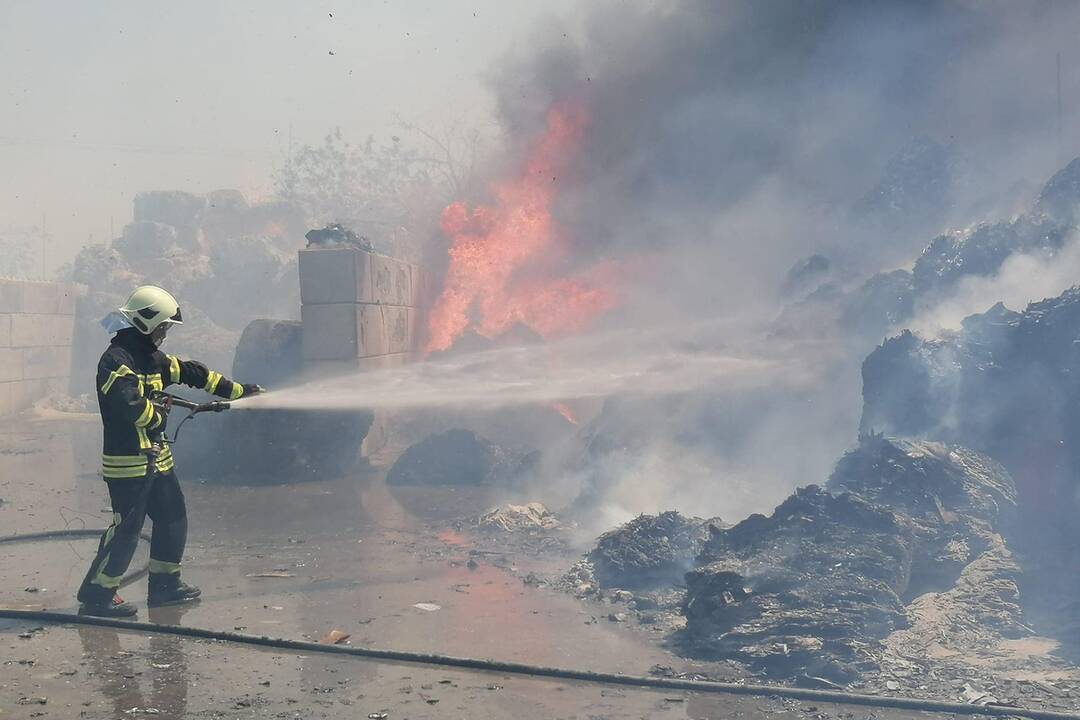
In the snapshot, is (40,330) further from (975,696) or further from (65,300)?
(975,696)

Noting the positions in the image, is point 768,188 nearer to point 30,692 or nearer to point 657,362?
point 657,362

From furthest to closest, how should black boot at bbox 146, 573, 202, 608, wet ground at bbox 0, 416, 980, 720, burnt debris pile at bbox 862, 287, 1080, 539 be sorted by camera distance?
1. burnt debris pile at bbox 862, 287, 1080, 539
2. black boot at bbox 146, 573, 202, 608
3. wet ground at bbox 0, 416, 980, 720

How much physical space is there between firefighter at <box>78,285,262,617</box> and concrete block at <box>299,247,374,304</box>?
27.6 feet

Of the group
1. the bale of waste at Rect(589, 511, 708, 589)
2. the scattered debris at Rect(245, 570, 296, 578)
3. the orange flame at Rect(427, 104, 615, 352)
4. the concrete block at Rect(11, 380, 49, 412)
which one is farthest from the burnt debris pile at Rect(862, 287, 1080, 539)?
the concrete block at Rect(11, 380, 49, 412)

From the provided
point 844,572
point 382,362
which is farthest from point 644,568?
point 382,362

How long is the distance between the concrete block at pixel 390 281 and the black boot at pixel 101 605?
1025 cm

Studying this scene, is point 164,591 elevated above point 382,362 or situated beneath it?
situated beneath

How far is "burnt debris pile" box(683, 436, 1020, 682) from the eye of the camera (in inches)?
257

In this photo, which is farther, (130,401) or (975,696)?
(130,401)

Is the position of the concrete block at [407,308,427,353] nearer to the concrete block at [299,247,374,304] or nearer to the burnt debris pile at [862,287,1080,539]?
the concrete block at [299,247,374,304]

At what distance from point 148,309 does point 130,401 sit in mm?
686

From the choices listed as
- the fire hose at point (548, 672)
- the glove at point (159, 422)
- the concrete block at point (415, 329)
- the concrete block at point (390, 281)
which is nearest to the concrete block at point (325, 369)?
the concrete block at point (390, 281)

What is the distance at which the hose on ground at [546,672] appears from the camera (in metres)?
5.29

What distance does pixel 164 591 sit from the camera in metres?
7.10
